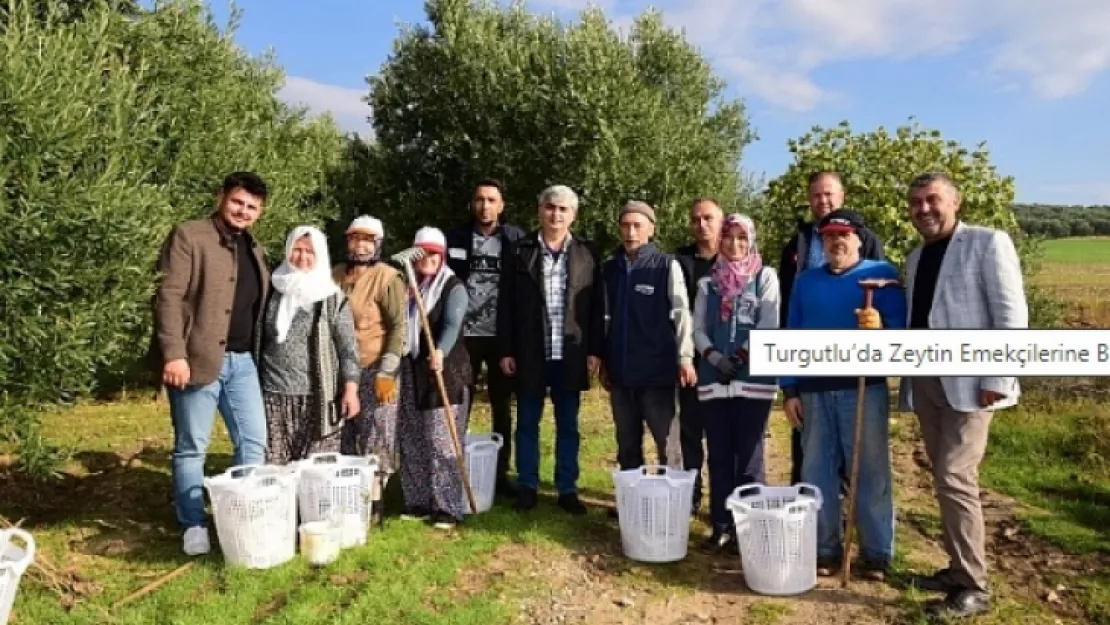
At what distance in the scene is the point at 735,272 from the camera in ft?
18.4

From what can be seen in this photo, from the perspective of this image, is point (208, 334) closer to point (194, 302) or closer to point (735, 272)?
point (194, 302)

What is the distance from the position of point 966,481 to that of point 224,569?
4.60 meters

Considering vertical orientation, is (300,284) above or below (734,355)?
above

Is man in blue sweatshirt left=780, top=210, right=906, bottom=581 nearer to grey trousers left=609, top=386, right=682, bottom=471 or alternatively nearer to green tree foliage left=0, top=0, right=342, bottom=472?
grey trousers left=609, top=386, right=682, bottom=471

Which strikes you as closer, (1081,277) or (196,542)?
(196,542)

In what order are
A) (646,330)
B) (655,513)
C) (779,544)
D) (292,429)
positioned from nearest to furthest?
(779,544)
(655,513)
(292,429)
(646,330)

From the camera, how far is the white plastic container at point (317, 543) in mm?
5395

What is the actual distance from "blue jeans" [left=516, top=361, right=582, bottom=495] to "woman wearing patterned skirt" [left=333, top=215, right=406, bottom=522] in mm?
1062

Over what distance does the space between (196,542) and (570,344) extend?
2.98 meters

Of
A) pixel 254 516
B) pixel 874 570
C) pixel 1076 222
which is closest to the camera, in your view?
pixel 254 516

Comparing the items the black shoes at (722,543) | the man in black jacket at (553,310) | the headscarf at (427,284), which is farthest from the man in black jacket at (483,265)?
the black shoes at (722,543)

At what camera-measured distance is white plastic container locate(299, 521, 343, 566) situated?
5395 mm

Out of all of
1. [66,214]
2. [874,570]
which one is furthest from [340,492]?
[874,570]

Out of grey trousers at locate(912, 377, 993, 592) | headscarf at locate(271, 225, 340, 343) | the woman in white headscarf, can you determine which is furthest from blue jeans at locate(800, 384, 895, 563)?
headscarf at locate(271, 225, 340, 343)
